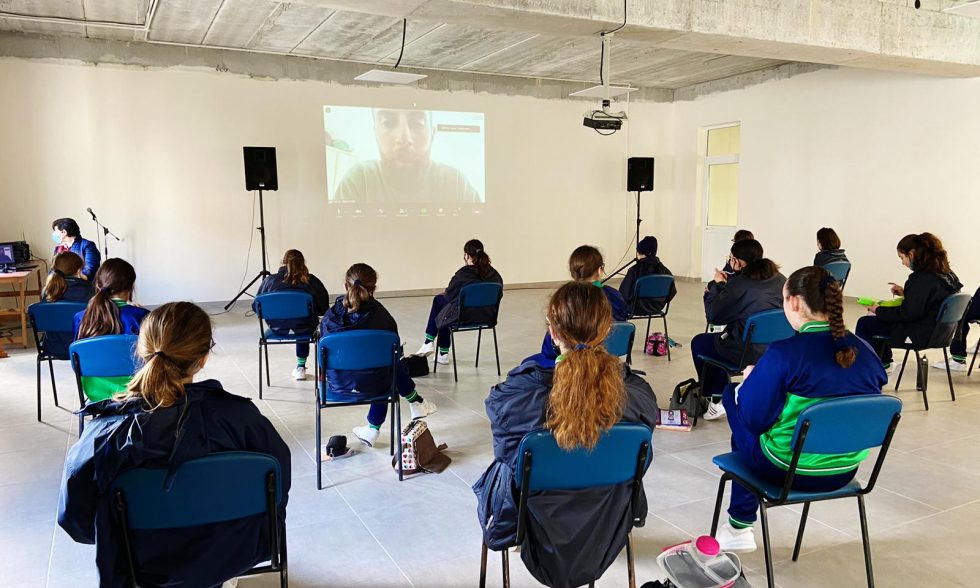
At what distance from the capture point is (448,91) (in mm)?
10102

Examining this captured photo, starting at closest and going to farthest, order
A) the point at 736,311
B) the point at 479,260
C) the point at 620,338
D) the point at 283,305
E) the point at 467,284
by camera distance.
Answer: the point at 620,338 < the point at 736,311 < the point at 283,305 < the point at 467,284 < the point at 479,260

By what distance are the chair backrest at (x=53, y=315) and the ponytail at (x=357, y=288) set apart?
6.33 ft

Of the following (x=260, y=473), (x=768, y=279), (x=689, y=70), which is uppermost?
(x=689, y=70)

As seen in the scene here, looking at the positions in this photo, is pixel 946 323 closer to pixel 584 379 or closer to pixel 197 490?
pixel 584 379

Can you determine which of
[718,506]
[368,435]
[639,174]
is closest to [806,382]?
[718,506]

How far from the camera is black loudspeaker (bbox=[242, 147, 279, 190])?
8328mm

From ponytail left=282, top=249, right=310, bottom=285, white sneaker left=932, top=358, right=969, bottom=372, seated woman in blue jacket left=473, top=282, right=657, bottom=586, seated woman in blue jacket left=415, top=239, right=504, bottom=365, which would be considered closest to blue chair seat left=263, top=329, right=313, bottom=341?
ponytail left=282, top=249, right=310, bottom=285

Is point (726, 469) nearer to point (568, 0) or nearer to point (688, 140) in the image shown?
point (568, 0)

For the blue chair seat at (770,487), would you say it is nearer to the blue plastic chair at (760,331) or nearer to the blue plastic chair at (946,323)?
the blue plastic chair at (760,331)

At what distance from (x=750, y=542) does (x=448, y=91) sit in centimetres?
868

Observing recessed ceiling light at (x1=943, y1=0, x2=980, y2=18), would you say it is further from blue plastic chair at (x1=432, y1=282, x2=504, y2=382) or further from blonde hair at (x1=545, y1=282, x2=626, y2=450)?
blonde hair at (x1=545, y1=282, x2=626, y2=450)

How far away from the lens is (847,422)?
213cm

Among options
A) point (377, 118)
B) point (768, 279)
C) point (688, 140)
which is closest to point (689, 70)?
point (688, 140)

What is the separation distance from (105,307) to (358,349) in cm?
133
